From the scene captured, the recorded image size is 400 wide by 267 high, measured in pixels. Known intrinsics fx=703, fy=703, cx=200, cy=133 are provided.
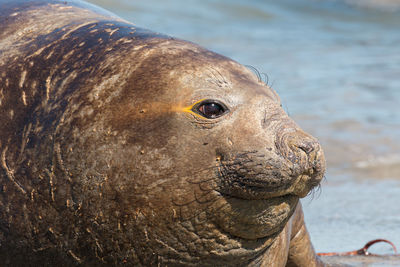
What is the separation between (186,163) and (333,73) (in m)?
12.3

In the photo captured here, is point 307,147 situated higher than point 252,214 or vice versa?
point 307,147

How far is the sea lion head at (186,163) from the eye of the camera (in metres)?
2.84

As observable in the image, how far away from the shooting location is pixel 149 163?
9.36 feet

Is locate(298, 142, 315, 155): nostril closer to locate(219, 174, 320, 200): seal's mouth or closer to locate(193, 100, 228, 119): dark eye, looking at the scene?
locate(219, 174, 320, 200): seal's mouth

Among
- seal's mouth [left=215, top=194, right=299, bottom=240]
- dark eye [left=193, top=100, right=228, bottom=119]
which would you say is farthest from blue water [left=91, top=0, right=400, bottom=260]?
dark eye [left=193, top=100, right=228, bottom=119]

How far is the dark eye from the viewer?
9.49ft

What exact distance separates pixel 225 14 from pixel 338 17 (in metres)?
5.34

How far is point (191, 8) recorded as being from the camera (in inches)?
931

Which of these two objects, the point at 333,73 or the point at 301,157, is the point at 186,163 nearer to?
the point at 301,157

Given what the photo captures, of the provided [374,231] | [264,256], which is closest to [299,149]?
[264,256]

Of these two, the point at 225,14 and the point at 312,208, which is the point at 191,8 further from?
the point at 312,208

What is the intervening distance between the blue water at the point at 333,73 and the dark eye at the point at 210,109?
2041 mm

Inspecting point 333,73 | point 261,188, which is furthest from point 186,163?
point 333,73

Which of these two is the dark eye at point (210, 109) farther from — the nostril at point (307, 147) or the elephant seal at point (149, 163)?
the nostril at point (307, 147)
